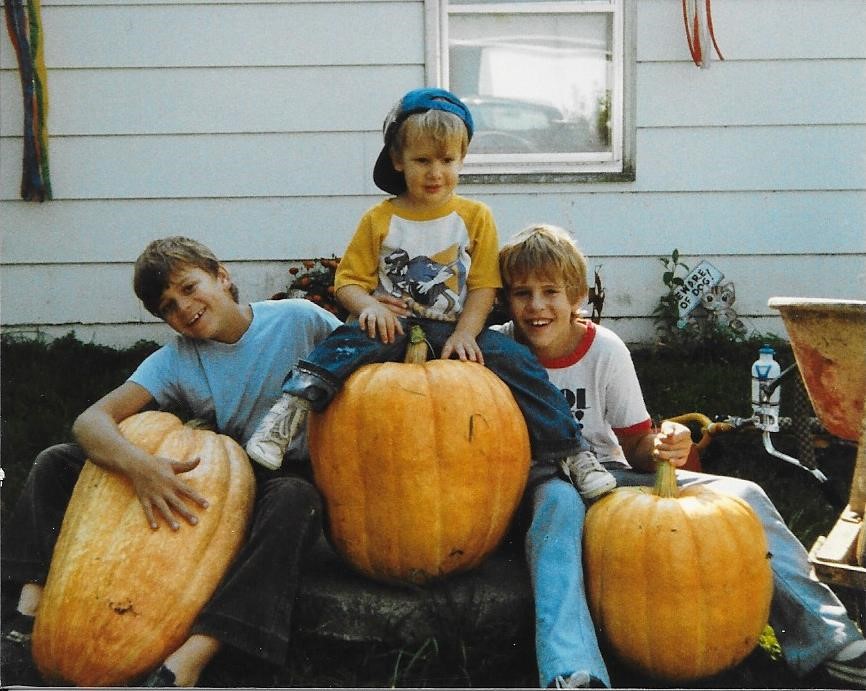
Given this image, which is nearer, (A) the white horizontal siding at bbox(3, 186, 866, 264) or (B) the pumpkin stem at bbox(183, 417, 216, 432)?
(B) the pumpkin stem at bbox(183, 417, 216, 432)

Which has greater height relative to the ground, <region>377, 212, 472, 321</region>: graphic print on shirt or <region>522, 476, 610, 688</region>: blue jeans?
<region>377, 212, 472, 321</region>: graphic print on shirt

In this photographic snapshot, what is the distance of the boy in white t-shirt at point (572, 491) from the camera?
2.16 metres

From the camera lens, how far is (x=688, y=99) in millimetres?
4582

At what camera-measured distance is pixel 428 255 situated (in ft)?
8.87

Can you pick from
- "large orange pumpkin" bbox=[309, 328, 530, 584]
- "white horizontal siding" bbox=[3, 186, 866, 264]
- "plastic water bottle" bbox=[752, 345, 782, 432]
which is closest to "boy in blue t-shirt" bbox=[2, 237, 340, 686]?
"large orange pumpkin" bbox=[309, 328, 530, 584]

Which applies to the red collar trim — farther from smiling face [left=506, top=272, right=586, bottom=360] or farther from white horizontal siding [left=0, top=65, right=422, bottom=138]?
white horizontal siding [left=0, top=65, right=422, bottom=138]

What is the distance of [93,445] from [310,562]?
2.17ft

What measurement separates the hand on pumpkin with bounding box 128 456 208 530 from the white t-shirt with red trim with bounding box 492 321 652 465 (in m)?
1.09

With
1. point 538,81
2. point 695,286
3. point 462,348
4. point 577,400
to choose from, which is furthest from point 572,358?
point 538,81

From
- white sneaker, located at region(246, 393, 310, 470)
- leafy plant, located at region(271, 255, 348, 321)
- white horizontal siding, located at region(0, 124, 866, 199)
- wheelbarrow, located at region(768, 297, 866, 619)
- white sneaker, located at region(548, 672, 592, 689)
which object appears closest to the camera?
white sneaker, located at region(548, 672, 592, 689)

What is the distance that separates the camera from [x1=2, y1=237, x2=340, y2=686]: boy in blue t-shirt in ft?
7.05

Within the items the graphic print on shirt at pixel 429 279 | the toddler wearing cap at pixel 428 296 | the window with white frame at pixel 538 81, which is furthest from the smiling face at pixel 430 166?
the window with white frame at pixel 538 81

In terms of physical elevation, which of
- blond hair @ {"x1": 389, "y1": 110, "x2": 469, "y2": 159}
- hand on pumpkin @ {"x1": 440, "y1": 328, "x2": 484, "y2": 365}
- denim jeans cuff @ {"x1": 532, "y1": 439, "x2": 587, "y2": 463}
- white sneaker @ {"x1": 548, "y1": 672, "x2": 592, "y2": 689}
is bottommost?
white sneaker @ {"x1": 548, "y1": 672, "x2": 592, "y2": 689}

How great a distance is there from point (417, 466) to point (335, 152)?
2805 mm
